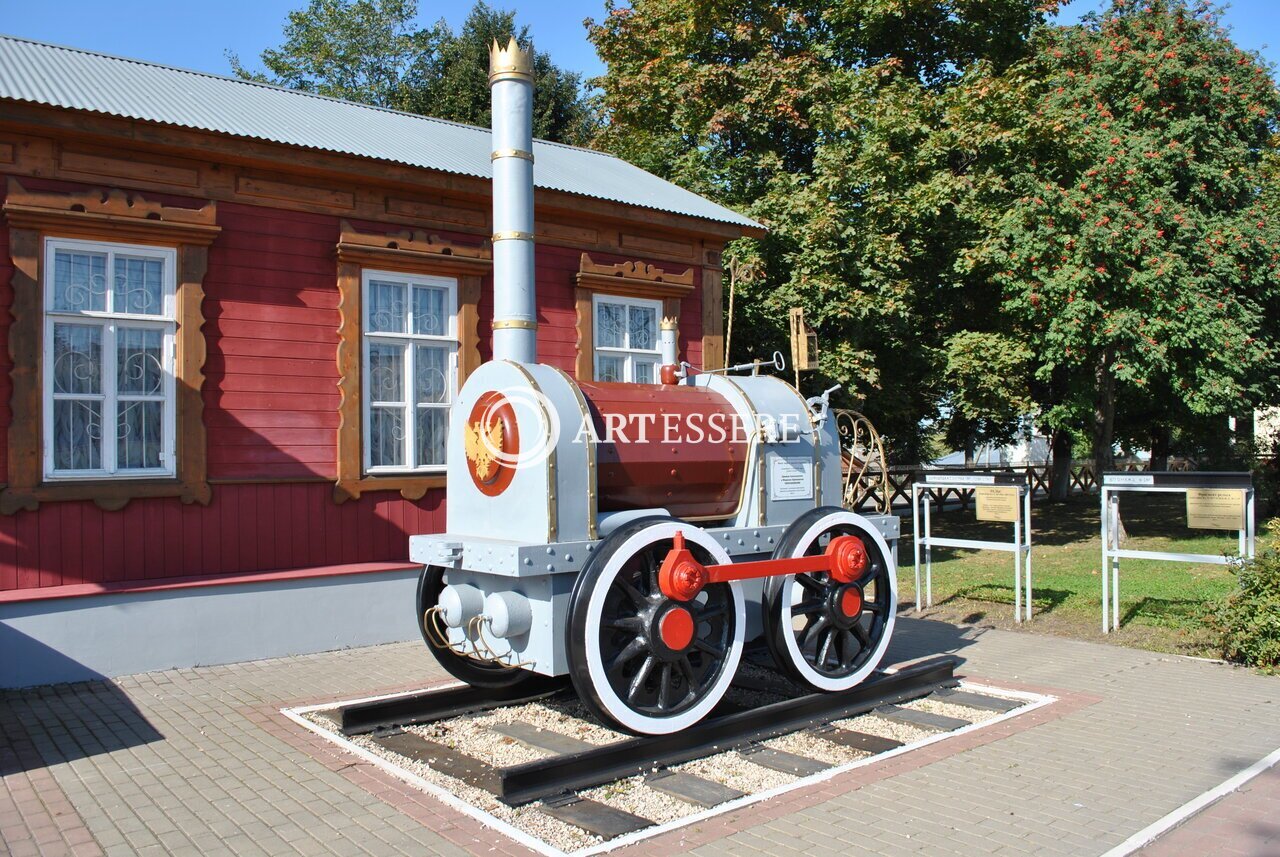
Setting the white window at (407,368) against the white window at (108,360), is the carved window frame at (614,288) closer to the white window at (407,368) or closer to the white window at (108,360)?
the white window at (407,368)

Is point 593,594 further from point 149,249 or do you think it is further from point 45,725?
point 149,249

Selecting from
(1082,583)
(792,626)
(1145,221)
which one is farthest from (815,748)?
(1145,221)

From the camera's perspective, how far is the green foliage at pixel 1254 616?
25.3 ft

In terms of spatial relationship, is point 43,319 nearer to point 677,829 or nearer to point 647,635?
point 647,635

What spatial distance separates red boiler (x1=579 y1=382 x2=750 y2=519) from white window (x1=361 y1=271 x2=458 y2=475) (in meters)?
3.48

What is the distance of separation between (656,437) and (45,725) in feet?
13.8

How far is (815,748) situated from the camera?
229 inches

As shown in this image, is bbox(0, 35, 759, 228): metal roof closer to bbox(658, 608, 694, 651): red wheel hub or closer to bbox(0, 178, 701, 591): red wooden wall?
bbox(0, 178, 701, 591): red wooden wall

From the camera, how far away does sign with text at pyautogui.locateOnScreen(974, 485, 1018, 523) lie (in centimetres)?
970

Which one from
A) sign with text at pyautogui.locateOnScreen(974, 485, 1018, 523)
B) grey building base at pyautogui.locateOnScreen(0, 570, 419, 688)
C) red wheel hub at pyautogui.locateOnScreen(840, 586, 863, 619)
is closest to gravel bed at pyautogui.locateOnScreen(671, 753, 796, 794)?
red wheel hub at pyautogui.locateOnScreen(840, 586, 863, 619)

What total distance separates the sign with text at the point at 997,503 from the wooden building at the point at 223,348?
14.2 ft

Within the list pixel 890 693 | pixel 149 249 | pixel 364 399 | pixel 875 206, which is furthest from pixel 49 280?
pixel 875 206

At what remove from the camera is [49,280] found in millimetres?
7676

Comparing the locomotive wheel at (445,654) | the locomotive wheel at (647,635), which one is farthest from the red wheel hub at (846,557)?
the locomotive wheel at (445,654)
